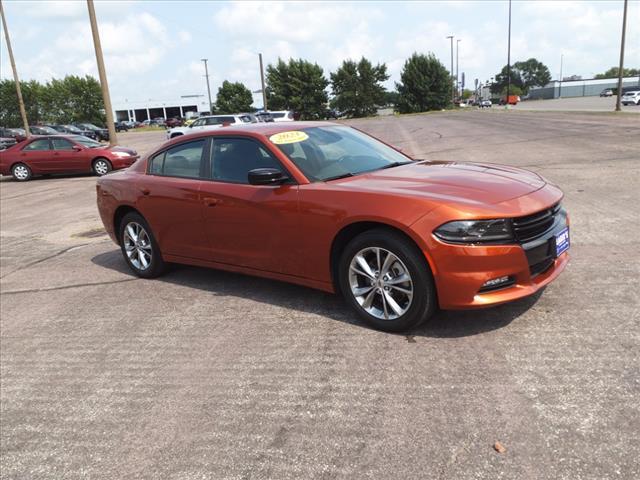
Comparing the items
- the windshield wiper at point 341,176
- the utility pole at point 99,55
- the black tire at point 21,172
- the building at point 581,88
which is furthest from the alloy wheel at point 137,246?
the building at point 581,88

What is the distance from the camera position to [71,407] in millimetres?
3352

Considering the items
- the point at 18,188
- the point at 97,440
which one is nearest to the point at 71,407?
the point at 97,440

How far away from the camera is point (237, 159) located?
477 cm

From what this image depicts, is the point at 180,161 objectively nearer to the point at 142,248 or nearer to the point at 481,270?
the point at 142,248

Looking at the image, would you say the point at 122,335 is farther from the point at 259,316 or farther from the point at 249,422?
the point at 249,422

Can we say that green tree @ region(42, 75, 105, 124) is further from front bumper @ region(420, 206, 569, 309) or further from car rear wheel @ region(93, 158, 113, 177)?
front bumper @ region(420, 206, 569, 309)

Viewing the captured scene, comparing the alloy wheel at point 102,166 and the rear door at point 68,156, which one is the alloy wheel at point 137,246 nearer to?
the alloy wheel at point 102,166

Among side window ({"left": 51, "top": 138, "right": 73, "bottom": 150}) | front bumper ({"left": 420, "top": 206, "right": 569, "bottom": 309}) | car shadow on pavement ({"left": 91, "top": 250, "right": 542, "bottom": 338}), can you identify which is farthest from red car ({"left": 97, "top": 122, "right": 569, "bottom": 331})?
side window ({"left": 51, "top": 138, "right": 73, "bottom": 150})

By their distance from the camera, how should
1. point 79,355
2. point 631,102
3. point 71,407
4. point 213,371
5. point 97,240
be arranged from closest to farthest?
point 71,407 < point 213,371 < point 79,355 < point 97,240 < point 631,102

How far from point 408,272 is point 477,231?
0.54 meters

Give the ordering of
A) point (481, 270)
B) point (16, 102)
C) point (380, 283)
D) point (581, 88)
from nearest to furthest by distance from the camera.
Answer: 1. point (481, 270)
2. point (380, 283)
3. point (16, 102)
4. point (581, 88)

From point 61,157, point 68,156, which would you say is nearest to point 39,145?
point 61,157

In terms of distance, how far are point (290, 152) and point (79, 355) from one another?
230 centimetres

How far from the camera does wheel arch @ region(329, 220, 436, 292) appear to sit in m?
3.54
